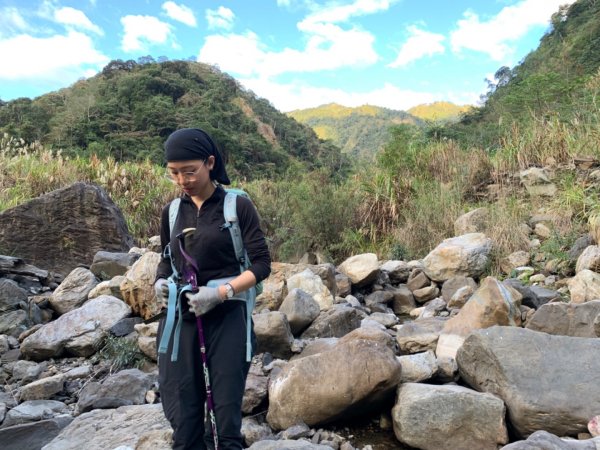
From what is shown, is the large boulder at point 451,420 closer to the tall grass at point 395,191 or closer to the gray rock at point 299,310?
the gray rock at point 299,310

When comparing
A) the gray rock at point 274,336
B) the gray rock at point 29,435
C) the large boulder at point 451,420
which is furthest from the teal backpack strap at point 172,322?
the gray rock at point 274,336

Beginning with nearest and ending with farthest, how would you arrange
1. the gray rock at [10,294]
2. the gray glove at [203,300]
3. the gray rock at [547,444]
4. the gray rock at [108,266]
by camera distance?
the gray glove at [203,300] → the gray rock at [547,444] → the gray rock at [10,294] → the gray rock at [108,266]

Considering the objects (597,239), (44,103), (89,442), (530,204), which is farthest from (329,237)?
(44,103)

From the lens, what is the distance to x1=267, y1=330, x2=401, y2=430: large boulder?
10.7 feet

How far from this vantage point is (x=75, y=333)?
4738mm

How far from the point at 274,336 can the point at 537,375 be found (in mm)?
2107

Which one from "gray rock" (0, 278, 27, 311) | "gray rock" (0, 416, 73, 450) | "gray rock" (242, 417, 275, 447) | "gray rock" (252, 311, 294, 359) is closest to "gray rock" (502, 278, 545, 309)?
"gray rock" (252, 311, 294, 359)

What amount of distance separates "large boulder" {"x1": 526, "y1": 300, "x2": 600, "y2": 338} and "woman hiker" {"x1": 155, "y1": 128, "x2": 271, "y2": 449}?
11.0 ft

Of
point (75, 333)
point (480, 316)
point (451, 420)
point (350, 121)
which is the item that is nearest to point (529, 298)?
point (480, 316)

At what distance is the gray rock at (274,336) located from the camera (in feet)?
14.0

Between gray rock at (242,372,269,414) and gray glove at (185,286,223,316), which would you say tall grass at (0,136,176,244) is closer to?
gray rock at (242,372,269,414)

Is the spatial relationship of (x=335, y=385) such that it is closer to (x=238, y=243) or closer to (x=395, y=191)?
(x=238, y=243)

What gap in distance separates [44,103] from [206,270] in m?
36.9

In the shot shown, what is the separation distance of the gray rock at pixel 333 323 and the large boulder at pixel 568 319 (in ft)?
5.70
